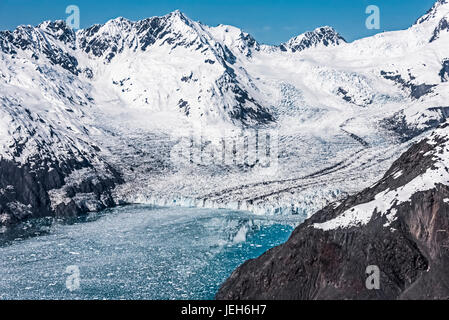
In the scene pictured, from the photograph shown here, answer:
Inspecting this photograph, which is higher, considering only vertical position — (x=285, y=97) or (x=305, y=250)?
(x=285, y=97)

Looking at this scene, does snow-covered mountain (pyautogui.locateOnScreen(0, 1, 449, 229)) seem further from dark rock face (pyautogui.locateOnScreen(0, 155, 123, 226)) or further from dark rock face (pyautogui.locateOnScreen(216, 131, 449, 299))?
dark rock face (pyautogui.locateOnScreen(216, 131, 449, 299))

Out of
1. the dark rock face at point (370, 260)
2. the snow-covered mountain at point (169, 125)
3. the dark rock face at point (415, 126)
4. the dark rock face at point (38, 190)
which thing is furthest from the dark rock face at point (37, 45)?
the dark rock face at point (370, 260)

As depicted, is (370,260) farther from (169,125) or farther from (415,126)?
(415,126)

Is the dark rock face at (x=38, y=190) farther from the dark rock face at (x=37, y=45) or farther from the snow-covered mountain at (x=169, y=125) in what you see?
the dark rock face at (x=37, y=45)

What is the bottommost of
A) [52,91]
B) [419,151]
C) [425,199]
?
[425,199]

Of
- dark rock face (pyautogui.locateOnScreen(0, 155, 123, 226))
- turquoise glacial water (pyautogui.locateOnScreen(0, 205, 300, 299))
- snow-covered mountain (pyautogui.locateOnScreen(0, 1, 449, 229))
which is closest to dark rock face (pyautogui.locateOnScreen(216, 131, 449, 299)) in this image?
turquoise glacial water (pyautogui.locateOnScreen(0, 205, 300, 299))

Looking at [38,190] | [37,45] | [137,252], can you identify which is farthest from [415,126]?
[37,45]
